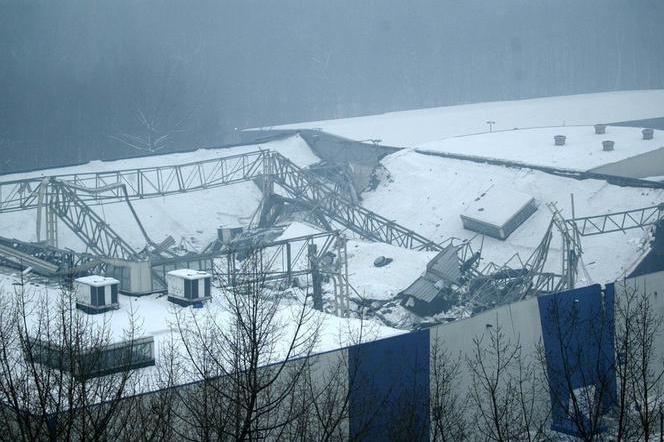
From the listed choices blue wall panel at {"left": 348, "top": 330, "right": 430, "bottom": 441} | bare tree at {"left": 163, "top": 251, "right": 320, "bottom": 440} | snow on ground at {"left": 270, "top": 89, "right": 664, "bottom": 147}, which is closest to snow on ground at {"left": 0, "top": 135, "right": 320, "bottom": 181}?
snow on ground at {"left": 270, "top": 89, "right": 664, "bottom": 147}

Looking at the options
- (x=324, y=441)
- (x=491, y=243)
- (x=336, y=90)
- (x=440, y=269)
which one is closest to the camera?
(x=324, y=441)

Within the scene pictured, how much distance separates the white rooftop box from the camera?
13.7 m

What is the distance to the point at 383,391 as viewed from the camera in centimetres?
1159

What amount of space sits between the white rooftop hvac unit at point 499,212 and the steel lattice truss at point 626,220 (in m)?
1.73

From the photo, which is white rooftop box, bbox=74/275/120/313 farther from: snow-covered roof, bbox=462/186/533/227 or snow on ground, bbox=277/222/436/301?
snow-covered roof, bbox=462/186/533/227

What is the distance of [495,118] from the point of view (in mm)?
40812

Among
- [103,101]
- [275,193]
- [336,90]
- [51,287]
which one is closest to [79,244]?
[275,193]

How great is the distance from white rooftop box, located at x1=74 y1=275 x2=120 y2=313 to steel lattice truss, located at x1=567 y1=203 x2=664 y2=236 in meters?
12.8

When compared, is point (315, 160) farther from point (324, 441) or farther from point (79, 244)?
point (324, 441)

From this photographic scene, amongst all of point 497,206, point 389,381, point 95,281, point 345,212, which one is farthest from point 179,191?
point 389,381

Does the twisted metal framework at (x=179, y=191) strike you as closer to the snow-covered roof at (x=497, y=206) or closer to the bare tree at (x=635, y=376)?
the snow-covered roof at (x=497, y=206)

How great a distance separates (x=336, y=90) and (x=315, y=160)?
16.1 m

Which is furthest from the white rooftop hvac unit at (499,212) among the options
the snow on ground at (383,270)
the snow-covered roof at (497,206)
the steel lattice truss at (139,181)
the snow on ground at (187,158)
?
the snow on ground at (187,158)

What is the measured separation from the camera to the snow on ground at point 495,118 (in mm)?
37188
